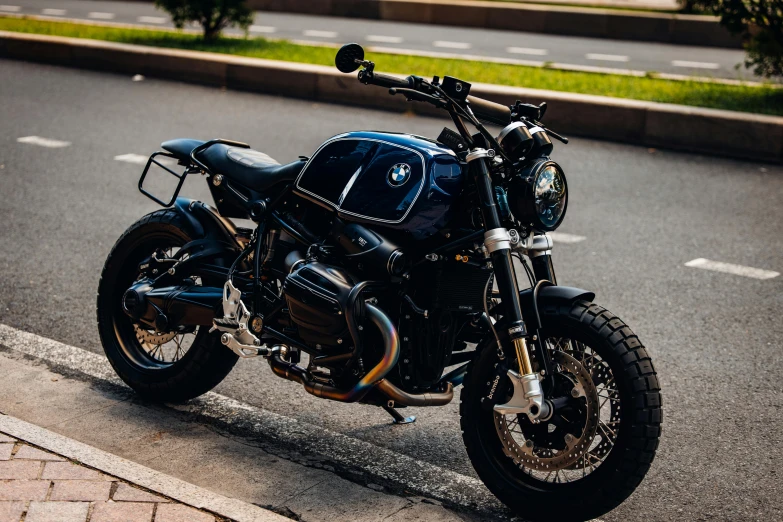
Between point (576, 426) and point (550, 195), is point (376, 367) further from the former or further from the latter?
point (550, 195)

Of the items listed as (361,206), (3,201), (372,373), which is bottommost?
(3,201)

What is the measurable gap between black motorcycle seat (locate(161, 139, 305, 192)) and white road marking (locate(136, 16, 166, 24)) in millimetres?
16523

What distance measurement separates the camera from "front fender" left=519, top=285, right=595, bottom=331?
355 centimetres

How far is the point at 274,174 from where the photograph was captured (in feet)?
13.9

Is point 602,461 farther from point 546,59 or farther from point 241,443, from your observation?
point 546,59

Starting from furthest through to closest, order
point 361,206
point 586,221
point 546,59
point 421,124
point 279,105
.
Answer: point 546,59, point 279,105, point 421,124, point 586,221, point 361,206

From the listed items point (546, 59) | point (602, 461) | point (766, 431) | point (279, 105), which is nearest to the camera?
point (602, 461)

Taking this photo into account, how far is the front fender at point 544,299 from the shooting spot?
3553 mm

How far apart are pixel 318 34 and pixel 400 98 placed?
8277 mm

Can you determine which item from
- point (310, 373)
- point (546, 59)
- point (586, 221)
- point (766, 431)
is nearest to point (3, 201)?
point (586, 221)

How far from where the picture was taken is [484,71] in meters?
13.1

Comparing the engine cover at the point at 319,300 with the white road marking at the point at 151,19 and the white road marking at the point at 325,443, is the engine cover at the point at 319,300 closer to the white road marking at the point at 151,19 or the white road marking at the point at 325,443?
the white road marking at the point at 325,443

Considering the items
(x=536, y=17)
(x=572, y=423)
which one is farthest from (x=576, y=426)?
(x=536, y=17)

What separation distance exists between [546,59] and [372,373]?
1299 cm
